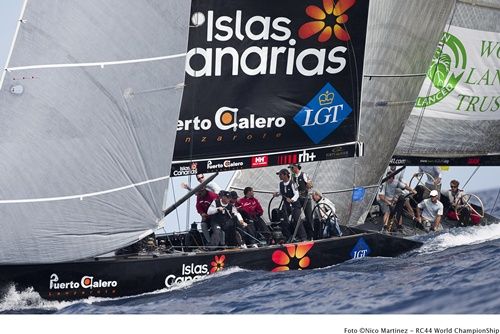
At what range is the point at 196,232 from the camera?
2095 cm

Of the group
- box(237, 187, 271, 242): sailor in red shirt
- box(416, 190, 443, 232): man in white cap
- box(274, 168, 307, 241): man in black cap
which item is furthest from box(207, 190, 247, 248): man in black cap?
box(416, 190, 443, 232): man in white cap

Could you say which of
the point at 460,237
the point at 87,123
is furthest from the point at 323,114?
the point at 87,123

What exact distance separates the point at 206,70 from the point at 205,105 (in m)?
0.54

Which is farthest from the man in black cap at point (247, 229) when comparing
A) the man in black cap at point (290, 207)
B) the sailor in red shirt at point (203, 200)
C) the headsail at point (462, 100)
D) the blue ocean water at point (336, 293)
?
the headsail at point (462, 100)

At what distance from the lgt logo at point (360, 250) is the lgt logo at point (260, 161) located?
2109 millimetres

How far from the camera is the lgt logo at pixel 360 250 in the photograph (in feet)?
69.2

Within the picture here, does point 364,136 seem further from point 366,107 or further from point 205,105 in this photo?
point 205,105

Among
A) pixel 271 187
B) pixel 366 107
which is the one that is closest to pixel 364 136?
pixel 366 107

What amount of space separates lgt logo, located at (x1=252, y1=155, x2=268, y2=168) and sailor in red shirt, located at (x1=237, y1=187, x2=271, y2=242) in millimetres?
687

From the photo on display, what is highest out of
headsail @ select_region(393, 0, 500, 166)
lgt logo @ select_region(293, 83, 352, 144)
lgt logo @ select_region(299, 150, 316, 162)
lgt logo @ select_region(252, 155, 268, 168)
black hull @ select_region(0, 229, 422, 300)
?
headsail @ select_region(393, 0, 500, 166)

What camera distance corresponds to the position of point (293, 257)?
20281 millimetres

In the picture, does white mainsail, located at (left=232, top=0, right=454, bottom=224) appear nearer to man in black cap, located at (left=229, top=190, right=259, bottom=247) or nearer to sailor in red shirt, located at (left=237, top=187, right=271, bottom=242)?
sailor in red shirt, located at (left=237, top=187, right=271, bottom=242)

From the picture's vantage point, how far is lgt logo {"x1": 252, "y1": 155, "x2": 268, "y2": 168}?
2031 cm

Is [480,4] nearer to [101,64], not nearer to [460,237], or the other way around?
[460,237]
